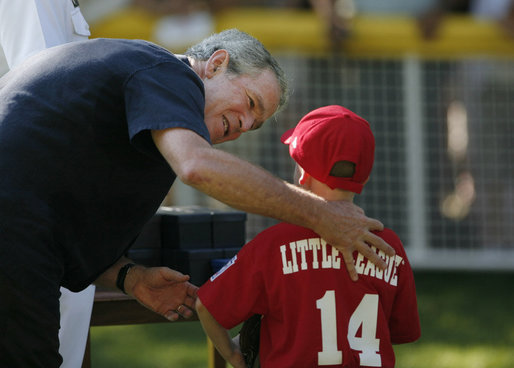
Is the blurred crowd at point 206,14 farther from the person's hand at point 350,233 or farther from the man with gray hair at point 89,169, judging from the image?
the person's hand at point 350,233

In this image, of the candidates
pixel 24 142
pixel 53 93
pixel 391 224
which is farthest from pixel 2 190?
pixel 391 224

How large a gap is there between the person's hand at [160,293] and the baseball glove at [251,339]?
0.27 metres

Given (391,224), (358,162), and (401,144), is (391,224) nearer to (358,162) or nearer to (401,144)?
(401,144)

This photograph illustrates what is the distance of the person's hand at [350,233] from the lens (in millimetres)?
1971

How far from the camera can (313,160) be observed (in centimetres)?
207

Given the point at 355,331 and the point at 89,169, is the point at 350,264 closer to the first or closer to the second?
the point at 355,331

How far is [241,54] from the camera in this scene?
2.21m

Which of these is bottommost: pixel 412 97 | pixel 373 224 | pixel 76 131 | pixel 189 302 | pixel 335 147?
pixel 412 97

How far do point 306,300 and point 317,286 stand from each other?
0.15 ft

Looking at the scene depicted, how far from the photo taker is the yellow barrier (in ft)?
19.1

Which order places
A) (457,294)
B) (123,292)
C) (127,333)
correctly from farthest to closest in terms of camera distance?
(457,294)
(127,333)
(123,292)

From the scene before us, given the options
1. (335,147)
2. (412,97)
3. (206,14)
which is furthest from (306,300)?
(412,97)

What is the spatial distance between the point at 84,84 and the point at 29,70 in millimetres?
172

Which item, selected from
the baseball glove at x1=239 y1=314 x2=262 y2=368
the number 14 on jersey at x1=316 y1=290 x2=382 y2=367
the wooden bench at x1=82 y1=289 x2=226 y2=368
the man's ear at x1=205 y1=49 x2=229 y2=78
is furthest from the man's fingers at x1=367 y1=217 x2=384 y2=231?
the wooden bench at x1=82 y1=289 x2=226 y2=368
